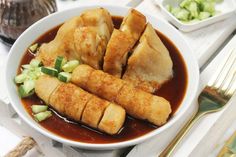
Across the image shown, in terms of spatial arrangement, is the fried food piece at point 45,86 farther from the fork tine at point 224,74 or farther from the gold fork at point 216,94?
the fork tine at point 224,74

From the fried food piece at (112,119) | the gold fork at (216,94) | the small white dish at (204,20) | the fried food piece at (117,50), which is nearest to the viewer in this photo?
the fried food piece at (112,119)

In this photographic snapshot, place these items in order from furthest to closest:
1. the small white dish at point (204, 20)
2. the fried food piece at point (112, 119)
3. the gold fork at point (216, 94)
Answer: the small white dish at point (204, 20) < the gold fork at point (216, 94) < the fried food piece at point (112, 119)

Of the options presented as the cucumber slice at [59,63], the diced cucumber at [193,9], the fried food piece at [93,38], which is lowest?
the cucumber slice at [59,63]

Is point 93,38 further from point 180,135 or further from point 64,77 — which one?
point 180,135

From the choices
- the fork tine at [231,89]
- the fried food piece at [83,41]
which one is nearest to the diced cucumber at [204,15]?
the fork tine at [231,89]

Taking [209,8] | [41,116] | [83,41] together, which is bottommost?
[41,116]

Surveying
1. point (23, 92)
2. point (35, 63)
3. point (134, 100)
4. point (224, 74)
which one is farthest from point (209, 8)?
point (23, 92)

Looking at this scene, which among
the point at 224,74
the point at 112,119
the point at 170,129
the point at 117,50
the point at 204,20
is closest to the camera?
the point at 112,119
